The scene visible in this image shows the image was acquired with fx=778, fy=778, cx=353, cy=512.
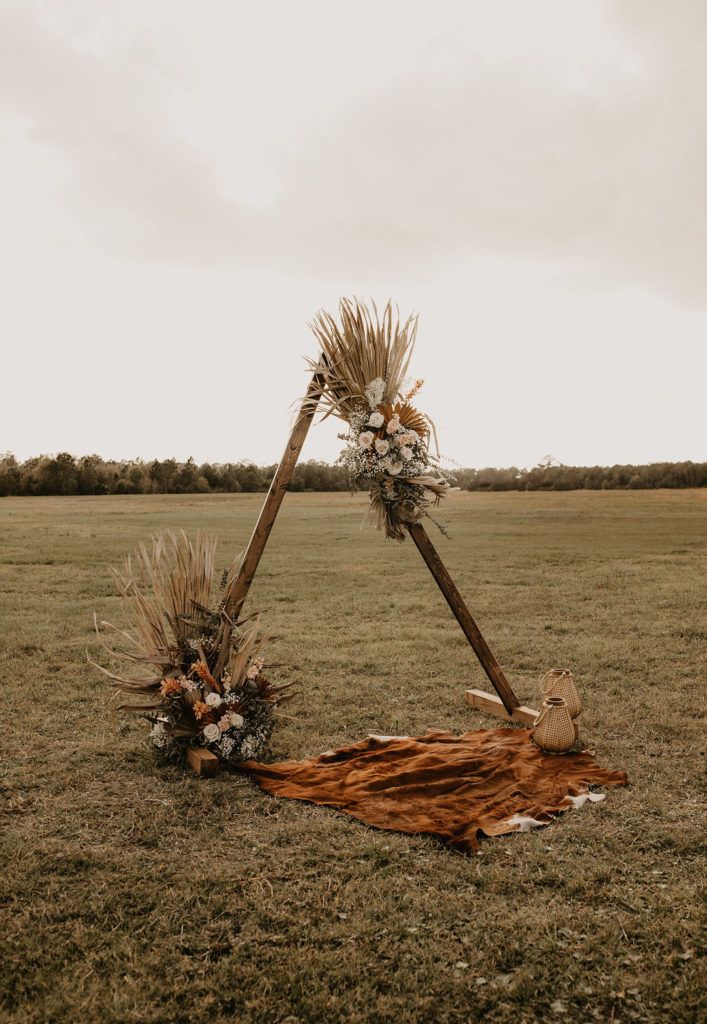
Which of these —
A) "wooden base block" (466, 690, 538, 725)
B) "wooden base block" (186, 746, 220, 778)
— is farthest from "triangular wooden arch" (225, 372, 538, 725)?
"wooden base block" (186, 746, 220, 778)

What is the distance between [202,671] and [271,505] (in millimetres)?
Result: 1228

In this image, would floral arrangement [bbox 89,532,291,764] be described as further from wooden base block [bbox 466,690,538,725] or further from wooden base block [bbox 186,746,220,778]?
wooden base block [bbox 466,690,538,725]

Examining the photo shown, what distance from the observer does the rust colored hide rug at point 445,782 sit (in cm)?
448

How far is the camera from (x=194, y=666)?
528 centimetres

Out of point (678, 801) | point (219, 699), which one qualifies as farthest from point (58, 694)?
point (678, 801)

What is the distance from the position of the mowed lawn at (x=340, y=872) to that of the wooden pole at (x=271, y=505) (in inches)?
47.7

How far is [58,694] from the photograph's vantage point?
23.1 feet

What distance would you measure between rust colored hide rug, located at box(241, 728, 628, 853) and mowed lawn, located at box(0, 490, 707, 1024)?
0.15m

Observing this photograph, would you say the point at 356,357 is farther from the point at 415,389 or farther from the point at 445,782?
the point at 445,782

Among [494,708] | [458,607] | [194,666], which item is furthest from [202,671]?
[494,708]

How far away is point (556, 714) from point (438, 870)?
1.92 m

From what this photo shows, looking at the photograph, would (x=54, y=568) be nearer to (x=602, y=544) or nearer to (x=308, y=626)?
(x=308, y=626)

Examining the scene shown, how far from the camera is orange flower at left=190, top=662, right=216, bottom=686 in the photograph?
5273 millimetres

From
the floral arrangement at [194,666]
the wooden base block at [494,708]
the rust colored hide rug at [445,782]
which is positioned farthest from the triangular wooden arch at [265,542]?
the rust colored hide rug at [445,782]
